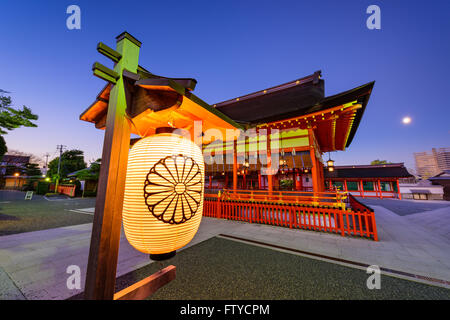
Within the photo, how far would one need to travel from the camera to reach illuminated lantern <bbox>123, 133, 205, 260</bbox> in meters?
1.41

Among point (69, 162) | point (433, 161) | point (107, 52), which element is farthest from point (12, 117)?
point (433, 161)

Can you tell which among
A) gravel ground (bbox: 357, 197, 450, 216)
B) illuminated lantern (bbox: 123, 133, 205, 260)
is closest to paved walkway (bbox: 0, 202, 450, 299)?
illuminated lantern (bbox: 123, 133, 205, 260)

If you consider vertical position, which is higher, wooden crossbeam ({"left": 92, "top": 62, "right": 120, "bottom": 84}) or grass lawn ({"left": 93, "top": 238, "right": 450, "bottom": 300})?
wooden crossbeam ({"left": 92, "top": 62, "right": 120, "bottom": 84})

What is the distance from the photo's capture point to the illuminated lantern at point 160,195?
1.41 m

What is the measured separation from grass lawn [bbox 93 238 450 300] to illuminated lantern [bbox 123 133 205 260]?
1315 mm

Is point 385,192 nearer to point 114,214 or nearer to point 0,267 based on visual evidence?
point 114,214

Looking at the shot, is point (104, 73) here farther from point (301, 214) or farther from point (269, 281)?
point (301, 214)

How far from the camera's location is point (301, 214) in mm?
7184

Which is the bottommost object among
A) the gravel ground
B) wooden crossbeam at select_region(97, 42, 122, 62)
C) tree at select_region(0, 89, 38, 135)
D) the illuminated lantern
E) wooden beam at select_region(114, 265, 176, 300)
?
the gravel ground

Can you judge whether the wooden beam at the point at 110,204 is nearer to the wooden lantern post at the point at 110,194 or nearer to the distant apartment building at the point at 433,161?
the wooden lantern post at the point at 110,194

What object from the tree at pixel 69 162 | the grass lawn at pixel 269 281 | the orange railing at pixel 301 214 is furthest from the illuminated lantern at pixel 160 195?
the tree at pixel 69 162

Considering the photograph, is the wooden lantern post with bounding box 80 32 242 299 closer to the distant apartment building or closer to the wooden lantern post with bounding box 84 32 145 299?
the wooden lantern post with bounding box 84 32 145 299

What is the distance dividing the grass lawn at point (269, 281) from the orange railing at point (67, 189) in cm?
2107

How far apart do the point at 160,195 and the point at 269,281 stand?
2369mm
